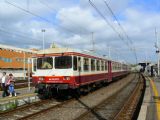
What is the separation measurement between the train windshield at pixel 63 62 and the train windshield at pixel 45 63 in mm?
418

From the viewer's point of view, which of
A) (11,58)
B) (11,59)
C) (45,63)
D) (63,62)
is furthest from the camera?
(11,59)

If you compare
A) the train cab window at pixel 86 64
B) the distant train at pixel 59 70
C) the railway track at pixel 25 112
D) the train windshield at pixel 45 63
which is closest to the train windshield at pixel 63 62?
the distant train at pixel 59 70

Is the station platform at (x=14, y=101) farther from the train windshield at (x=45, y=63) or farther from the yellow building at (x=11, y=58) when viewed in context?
the yellow building at (x=11, y=58)

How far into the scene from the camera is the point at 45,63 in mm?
18953

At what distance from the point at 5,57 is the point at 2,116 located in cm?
6368

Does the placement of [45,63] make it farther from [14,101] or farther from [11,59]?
[11,59]

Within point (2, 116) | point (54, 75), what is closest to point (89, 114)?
point (2, 116)

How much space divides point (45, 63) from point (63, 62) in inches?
49.6

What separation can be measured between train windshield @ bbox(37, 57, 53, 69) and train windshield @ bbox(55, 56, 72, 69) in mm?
418

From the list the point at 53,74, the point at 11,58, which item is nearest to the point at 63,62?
the point at 53,74

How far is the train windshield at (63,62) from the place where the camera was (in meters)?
18.0

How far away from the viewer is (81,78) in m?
19.1

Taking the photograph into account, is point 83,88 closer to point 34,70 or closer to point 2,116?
point 34,70

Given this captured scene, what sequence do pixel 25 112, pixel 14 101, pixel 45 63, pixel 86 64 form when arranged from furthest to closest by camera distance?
1. pixel 86 64
2. pixel 45 63
3. pixel 14 101
4. pixel 25 112
